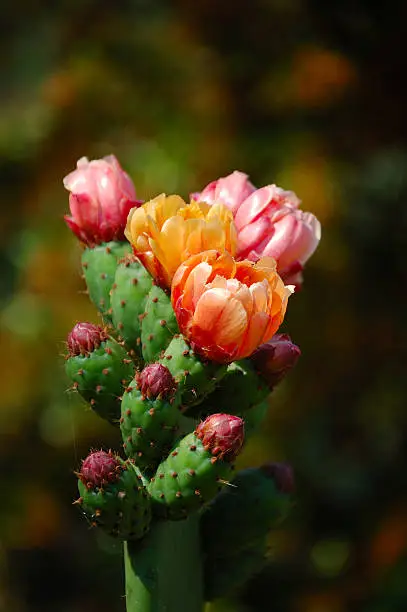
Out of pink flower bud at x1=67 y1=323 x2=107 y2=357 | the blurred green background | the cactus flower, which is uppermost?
the cactus flower

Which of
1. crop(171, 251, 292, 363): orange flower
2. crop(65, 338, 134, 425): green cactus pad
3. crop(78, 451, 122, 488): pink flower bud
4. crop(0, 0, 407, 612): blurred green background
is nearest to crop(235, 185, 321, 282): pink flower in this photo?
crop(171, 251, 292, 363): orange flower

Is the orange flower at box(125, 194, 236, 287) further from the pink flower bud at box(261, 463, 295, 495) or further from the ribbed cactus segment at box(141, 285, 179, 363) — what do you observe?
the pink flower bud at box(261, 463, 295, 495)

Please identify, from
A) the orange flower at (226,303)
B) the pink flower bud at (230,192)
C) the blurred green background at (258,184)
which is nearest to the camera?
the orange flower at (226,303)

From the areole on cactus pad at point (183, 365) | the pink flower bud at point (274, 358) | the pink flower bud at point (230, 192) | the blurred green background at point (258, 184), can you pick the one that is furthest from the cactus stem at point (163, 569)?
the blurred green background at point (258, 184)

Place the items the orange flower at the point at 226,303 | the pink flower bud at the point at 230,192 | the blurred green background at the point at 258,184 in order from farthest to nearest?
the blurred green background at the point at 258,184 < the pink flower bud at the point at 230,192 < the orange flower at the point at 226,303

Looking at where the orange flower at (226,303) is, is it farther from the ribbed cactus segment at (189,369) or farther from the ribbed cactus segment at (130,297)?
the ribbed cactus segment at (130,297)

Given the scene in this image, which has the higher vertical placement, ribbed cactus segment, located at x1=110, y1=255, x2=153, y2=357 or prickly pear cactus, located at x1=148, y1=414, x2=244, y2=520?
ribbed cactus segment, located at x1=110, y1=255, x2=153, y2=357
